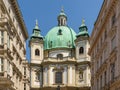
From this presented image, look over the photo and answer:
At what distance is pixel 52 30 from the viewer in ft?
357

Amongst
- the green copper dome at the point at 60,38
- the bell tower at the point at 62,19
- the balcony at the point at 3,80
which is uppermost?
the bell tower at the point at 62,19

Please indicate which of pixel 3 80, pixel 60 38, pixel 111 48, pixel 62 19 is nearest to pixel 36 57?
pixel 60 38

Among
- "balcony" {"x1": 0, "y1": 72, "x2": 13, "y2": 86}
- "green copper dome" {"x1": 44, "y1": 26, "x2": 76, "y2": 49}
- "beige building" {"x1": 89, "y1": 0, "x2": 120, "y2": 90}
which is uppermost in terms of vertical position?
"green copper dome" {"x1": 44, "y1": 26, "x2": 76, "y2": 49}

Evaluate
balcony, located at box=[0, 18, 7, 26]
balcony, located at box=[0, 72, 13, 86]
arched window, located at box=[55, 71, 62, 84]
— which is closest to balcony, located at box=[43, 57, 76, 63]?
arched window, located at box=[55, 71, 62, 84]

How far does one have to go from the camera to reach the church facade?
310 ft

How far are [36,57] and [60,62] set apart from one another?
835 centimetres

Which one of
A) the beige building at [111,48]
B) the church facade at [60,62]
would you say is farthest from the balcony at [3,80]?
the church facade at [60,62]

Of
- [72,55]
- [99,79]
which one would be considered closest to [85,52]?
[72,55]

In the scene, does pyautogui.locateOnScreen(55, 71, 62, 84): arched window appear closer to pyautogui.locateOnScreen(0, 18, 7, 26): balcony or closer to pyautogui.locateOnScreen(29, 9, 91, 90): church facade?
pyautogui.locateOnScreen(29, 9, 91, 90): church facade

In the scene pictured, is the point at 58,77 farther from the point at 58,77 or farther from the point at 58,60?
the point at 58,60

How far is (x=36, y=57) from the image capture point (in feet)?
328

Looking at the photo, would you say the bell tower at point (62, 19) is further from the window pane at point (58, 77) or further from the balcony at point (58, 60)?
the window pane at point (58, 77)

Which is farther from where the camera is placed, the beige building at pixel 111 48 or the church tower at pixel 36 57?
the church tower at pixel 36 57

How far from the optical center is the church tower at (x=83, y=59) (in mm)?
93750
